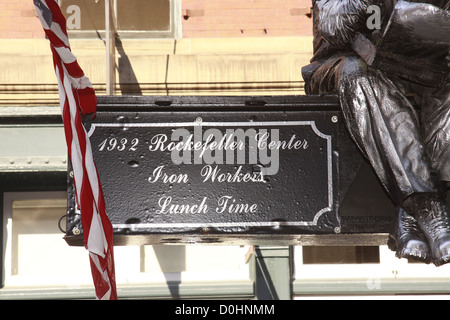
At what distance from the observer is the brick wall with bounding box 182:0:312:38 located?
840cm

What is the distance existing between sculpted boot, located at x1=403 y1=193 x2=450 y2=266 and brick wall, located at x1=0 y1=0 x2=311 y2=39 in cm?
558

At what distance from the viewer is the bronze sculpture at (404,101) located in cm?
294

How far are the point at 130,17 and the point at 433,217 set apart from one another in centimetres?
605

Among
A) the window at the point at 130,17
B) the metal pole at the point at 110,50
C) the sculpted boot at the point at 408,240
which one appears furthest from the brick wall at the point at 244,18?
the sculpted boot at the point at 408,240

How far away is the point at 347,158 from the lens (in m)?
3.12

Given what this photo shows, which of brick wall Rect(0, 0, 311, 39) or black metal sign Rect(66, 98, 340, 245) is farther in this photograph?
brick wall Rect(0, 0, 311, 39)

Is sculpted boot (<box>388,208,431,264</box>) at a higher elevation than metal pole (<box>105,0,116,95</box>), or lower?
lower

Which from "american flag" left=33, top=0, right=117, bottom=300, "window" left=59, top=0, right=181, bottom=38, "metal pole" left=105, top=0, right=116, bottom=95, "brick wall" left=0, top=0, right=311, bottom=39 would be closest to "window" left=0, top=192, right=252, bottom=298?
"metal pole" left=105, top=0, right=116, bottom=95

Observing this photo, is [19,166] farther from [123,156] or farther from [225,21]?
Result: [123,156]

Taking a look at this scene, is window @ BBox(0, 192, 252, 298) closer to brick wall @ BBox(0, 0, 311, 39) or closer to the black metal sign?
brick wall @ BBox(0, 0, 311, 39)

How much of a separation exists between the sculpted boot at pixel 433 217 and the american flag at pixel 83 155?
40.6 inches

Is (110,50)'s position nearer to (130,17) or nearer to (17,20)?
(130,17)
